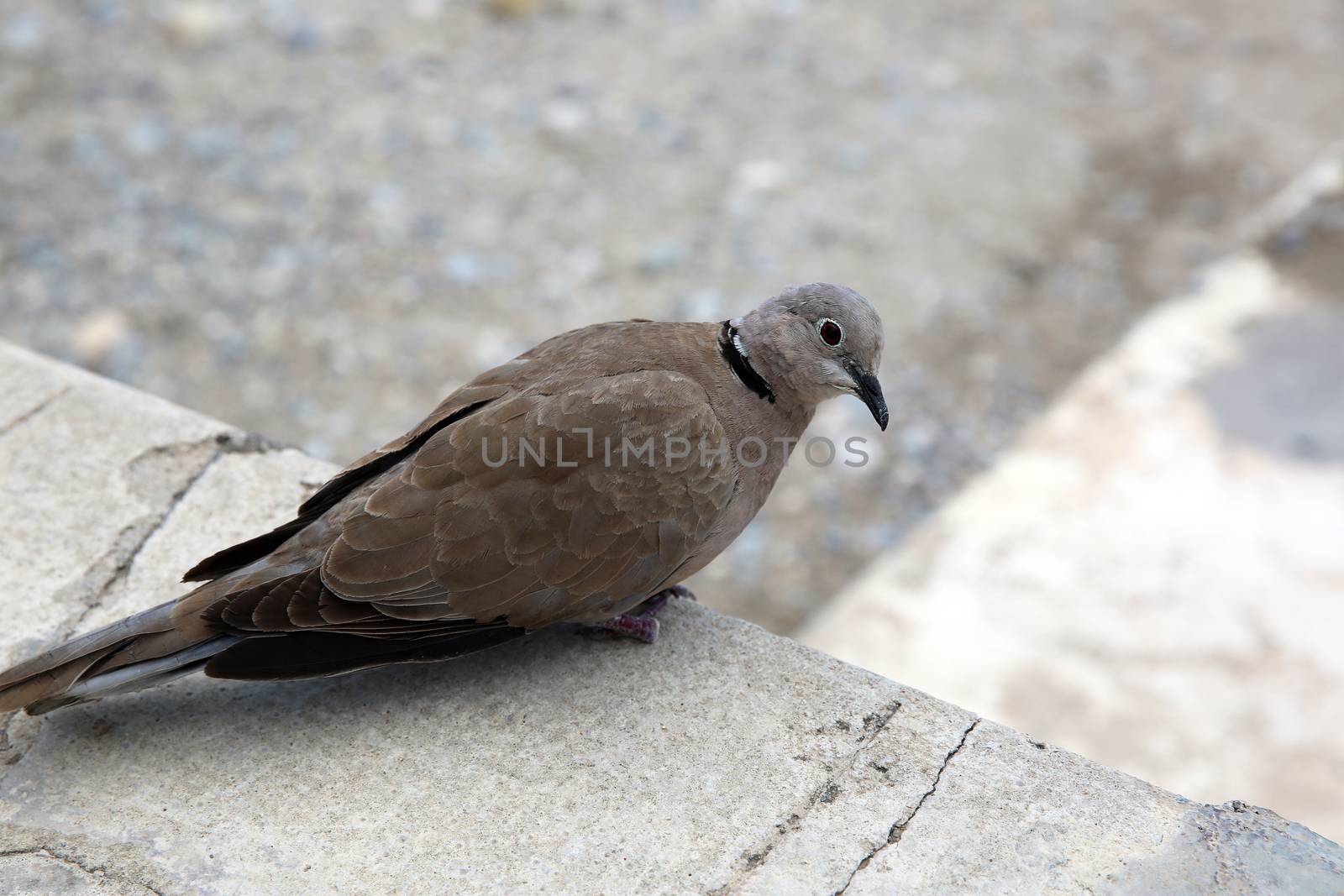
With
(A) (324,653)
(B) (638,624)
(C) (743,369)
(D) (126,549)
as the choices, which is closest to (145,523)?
(D) (126,549)

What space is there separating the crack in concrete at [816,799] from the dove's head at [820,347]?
0.57 m

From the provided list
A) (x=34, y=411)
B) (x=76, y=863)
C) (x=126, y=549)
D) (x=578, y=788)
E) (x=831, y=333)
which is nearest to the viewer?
(x=76, y=863)

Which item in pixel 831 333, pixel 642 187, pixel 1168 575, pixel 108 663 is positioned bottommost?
pixel 108 663

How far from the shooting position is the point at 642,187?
6047 millimetres

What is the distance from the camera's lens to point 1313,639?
4219 mm

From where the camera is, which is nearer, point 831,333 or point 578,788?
point 578,788

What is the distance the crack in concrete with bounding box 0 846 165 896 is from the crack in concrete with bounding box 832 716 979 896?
3.74ft

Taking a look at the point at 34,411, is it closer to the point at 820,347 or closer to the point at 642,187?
the point at 820,347

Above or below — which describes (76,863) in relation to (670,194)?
below

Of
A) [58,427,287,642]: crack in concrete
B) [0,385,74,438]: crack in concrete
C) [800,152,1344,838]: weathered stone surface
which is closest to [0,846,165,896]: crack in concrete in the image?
[58,427,287,642]: crack in concrete

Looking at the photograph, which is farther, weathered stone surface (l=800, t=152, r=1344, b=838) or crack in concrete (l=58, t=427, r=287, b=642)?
weathered stone surface (l=800, t=152, r=1344, b=838)

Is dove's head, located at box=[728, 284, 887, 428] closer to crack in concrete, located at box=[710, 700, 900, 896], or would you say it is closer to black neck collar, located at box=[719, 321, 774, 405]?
black neck collar, located at box=[719, 321, 774, 405]

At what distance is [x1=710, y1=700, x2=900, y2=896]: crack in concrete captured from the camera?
2076 millimetres

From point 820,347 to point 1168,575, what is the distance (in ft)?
8.49
